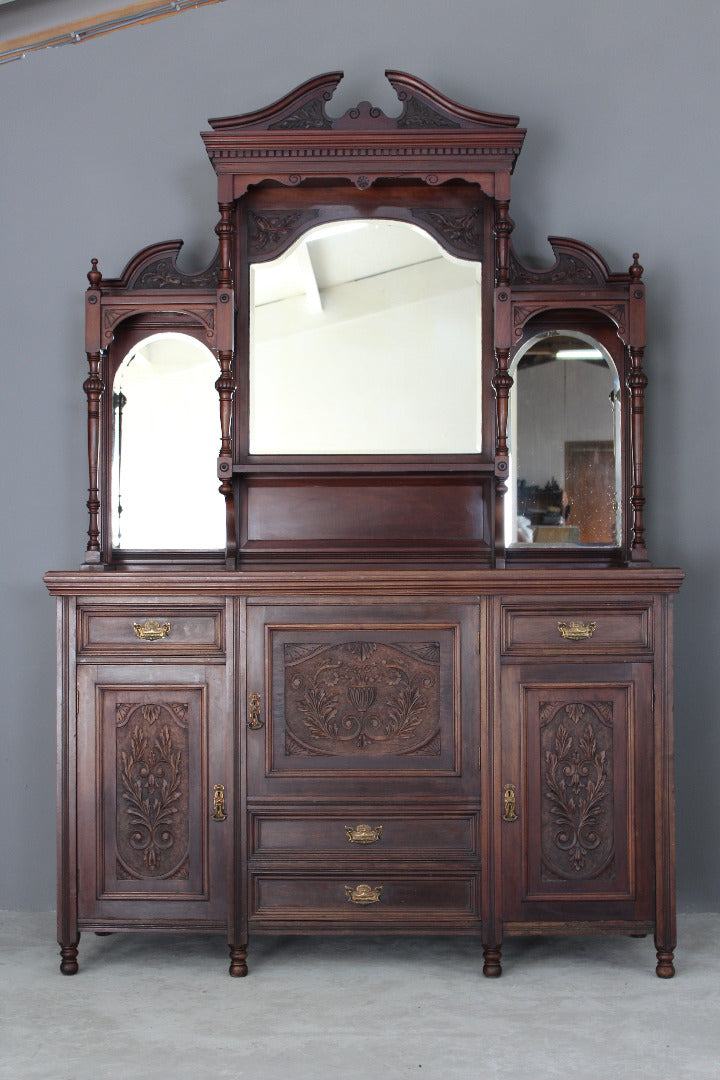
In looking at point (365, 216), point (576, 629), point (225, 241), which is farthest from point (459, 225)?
point (576, 629)

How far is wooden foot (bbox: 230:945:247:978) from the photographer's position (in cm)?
265

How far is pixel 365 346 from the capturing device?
10.1 feet

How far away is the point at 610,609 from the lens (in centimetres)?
269

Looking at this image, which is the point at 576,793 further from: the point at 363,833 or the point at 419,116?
the point at 419,116

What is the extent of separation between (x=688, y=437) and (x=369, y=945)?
5.99 feet

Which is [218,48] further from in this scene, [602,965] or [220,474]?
[602,965]

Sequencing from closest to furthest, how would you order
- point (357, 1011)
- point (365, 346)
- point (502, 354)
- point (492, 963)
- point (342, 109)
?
point (357, 1011) → point (492, 963) → point (502, 354) → point (365, 346) → point (342, 109)

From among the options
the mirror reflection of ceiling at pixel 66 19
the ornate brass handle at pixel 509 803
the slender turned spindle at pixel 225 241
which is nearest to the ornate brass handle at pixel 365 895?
the ornate brass handle at pixel 509 803

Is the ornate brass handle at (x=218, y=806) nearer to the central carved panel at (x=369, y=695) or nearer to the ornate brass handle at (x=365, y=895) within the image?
the central carved panel at (x=369, y=695)

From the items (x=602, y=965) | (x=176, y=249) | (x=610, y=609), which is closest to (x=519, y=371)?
(x=610, y=609)

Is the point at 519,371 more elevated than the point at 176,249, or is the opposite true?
the point at 176,249

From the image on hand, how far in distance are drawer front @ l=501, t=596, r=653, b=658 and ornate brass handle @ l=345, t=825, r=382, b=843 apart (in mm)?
583

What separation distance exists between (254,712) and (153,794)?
0.35 meters

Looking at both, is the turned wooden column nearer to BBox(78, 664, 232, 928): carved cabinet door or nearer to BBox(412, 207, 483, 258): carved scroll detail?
BBox(412, 207, 483, 258): carved scroll detail
